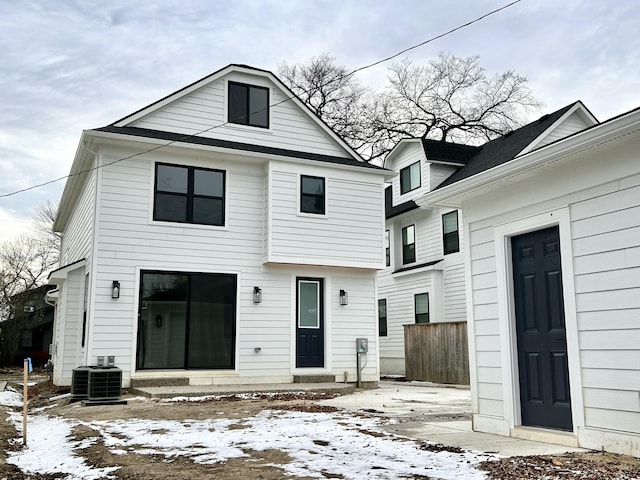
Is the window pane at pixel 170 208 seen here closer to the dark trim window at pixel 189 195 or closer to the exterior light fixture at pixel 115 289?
the dark trim window at pixel 189 195

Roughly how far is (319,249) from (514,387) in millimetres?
7987

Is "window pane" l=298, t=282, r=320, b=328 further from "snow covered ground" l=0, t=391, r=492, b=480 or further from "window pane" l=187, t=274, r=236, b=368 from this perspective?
"snow covered ground" l=0, t=391, r=492, b=480

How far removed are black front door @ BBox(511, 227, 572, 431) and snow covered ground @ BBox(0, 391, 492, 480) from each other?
3.71 ft

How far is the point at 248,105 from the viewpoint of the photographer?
14469 mm

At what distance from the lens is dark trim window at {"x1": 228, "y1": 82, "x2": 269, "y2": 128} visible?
46.9 ft

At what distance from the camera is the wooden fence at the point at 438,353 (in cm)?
1509

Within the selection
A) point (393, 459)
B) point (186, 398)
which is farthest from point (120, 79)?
point (393, 459)

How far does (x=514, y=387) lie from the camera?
6.36 m

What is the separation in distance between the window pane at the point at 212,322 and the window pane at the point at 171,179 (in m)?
1.93

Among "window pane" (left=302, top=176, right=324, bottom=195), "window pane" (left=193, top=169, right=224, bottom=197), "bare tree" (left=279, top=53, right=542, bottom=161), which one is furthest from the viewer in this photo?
"bare tree" (left=279, top=53, right=542, bottom=161)

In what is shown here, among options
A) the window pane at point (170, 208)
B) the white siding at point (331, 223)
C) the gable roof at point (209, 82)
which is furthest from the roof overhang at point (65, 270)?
the white siding at point (331, 223)

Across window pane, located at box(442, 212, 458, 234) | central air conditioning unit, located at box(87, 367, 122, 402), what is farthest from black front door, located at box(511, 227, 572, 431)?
window pane, located at box(442, 212, 458, 234)

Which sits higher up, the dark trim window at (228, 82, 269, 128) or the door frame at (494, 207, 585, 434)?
the dark trim window at (228, 82, 269, 128)

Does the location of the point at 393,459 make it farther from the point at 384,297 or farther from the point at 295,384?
the point at 384,297
